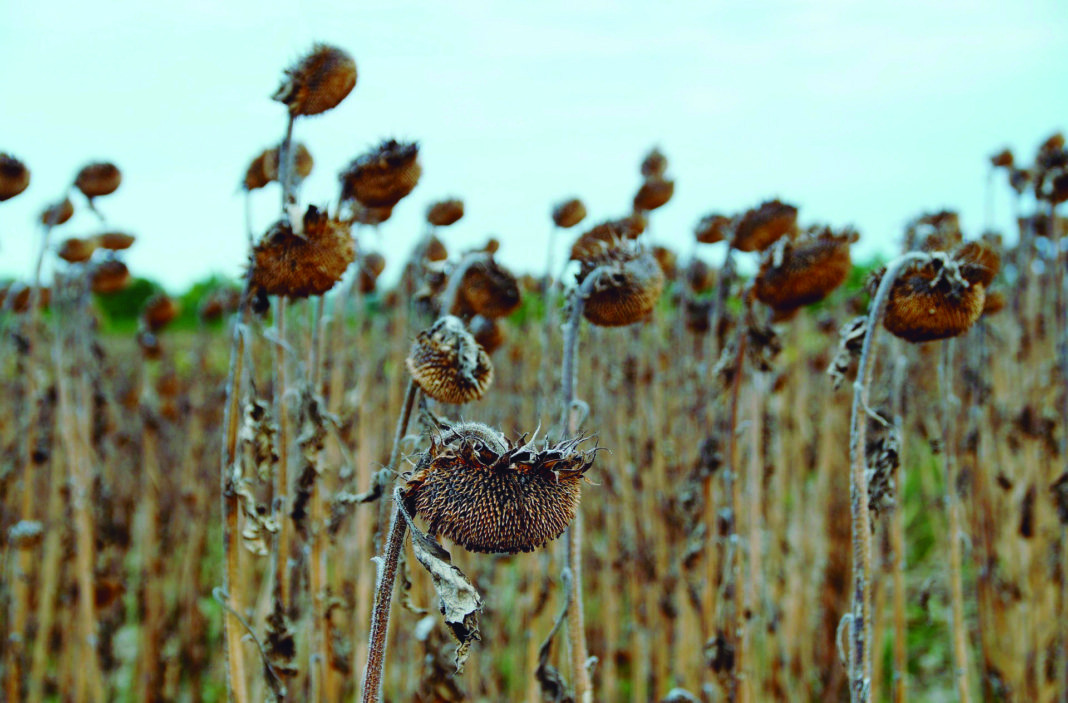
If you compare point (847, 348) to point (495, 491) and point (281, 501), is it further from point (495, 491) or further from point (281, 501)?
point (281, 501)

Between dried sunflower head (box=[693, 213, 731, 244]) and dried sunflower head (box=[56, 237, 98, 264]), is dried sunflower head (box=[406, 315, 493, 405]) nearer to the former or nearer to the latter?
dried sunflower head (box=[693, 213, 731, 244])

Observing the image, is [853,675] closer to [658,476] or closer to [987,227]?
[658,476]

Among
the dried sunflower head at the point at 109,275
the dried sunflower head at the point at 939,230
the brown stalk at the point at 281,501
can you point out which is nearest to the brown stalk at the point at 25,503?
the dried sunflower head at the point at 109,275

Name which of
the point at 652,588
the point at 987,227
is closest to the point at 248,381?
the point at 652,588

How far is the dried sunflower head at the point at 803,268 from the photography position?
228 centimetres

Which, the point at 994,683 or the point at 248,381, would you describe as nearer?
the point at 248,381

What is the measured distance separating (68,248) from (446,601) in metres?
3.22

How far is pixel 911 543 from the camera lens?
6.67 m

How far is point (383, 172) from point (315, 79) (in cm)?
32

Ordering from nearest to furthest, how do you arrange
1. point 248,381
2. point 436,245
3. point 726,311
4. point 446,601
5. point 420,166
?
point 446,601 < point 248,381 < point 420,166 < point 726,311 < point 436,245

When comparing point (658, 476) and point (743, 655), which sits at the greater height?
point (658, 476)

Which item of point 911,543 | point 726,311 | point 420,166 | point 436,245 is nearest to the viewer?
point 420,166

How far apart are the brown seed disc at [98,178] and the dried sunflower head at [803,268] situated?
258 centimetres

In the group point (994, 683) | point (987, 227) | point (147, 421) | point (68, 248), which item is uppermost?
point (987, 227)
